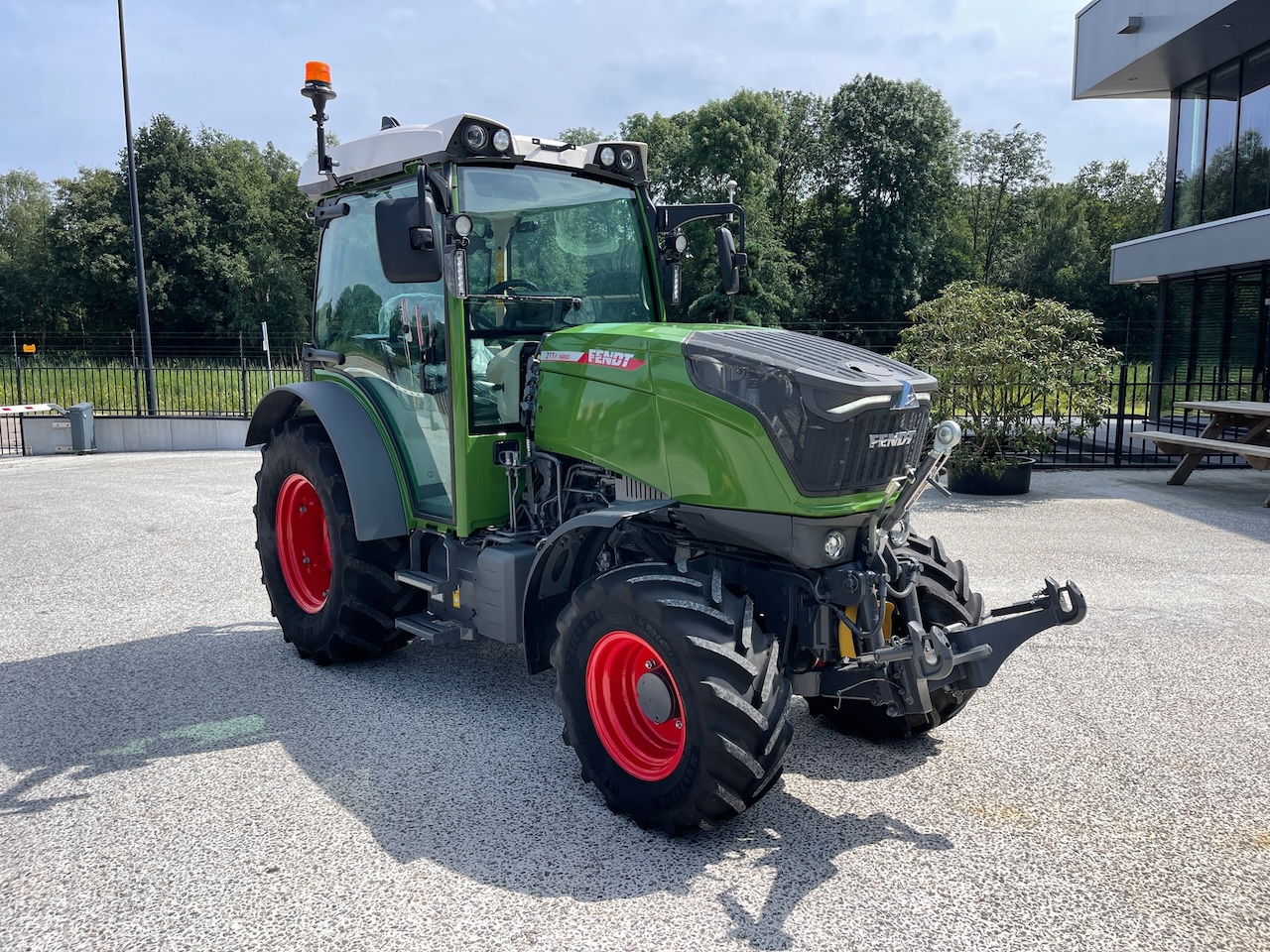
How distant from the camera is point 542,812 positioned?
343 centimetres

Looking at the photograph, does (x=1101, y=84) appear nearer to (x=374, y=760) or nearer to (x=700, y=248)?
(x=700, y=248)

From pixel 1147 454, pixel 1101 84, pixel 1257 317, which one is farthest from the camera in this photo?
pixel 1101 84

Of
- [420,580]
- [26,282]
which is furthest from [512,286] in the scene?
[26,282]

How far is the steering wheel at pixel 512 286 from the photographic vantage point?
4312 millimetres

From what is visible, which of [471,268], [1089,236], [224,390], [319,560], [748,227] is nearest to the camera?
[471,268]

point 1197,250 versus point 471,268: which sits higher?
point 1197,250

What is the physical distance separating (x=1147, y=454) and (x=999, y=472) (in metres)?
4.42

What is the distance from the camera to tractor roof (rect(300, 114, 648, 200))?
4.07m

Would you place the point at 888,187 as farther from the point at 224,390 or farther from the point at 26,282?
the point at 26,282

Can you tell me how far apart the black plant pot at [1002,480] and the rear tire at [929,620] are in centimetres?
698

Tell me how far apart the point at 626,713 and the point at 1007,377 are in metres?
8.18

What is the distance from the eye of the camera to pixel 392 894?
2.93 meters

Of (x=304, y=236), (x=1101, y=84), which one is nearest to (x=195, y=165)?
(x=304, y=236)

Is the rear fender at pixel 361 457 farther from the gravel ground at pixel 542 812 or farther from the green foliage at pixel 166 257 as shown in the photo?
the green foliage at pixel 166 257
